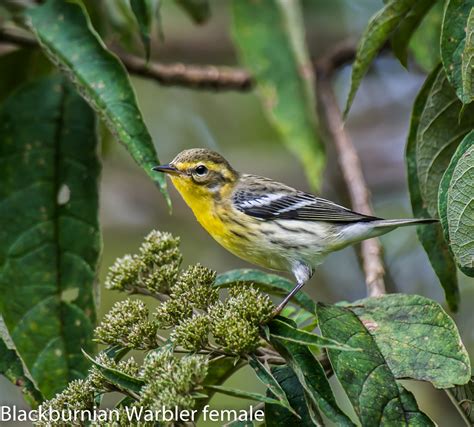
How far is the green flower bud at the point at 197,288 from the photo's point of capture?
2707mm

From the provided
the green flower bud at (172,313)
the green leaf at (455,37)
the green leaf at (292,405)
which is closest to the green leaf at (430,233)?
the green leaf at (455,37)

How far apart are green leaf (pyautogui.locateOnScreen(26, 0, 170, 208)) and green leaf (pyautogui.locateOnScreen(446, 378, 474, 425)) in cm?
129

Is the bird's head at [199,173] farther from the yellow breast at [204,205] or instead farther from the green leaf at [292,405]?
the green leaf at [292,405]

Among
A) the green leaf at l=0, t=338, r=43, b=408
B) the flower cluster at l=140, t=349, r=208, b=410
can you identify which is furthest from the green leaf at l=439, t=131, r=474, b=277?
the green leaf at l=0, t=338, r=43, b=408

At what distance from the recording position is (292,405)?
2.71 metres

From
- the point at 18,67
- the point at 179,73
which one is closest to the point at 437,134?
the point at 179,73

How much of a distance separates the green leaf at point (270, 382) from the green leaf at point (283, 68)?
75.3 inches

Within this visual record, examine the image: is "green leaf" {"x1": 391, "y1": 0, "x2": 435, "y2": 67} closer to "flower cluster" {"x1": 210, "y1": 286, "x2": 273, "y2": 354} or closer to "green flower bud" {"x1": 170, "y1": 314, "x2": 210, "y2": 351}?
"flower cluster" {"x1": 210, "y1": 286, "x2": 273, "y2": 354}

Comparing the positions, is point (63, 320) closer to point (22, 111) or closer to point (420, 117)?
point (22, 111)

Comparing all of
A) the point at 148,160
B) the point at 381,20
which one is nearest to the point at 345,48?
the point at 381,20

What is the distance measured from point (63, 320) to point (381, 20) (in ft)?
6.21

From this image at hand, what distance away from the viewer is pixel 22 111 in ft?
13.6

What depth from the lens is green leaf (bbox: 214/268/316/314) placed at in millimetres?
3342

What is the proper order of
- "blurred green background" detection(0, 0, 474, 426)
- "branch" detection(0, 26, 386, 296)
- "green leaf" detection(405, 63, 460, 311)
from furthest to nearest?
1. "blurred green background" detection(0, 0, 474, 426)
2. "branch" detection(0, 26, 386, 296)
3. "green leaf" detection(405, 63, 460, 311)
